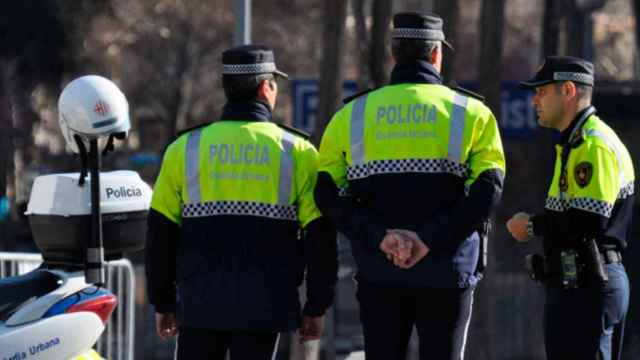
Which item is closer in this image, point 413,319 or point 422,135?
point 422,135

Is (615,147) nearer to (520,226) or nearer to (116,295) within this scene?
(520,226)

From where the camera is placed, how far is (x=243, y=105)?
5.21 metres

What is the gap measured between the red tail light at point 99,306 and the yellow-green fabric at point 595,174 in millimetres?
1905

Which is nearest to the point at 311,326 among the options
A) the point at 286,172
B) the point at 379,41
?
the point at 286,172

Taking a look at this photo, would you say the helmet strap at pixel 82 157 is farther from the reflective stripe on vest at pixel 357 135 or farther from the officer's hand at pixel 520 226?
the officer's hand at pixel 520 226

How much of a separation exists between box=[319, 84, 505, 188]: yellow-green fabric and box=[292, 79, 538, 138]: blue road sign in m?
11.8

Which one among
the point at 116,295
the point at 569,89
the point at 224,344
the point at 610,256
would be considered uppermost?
the point at 569,89

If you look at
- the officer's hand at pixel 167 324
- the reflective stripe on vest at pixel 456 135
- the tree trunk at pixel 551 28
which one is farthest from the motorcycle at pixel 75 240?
the tree trunk at pixel 551 28

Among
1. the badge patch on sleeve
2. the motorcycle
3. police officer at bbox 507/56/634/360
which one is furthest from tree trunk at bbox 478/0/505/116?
the motorcycle

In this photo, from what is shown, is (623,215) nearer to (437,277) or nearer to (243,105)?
(437,277)

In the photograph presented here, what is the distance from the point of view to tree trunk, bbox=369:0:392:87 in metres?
14.6

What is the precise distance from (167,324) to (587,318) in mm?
1744

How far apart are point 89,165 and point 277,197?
0.85 metres

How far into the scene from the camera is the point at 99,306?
17.6ft
